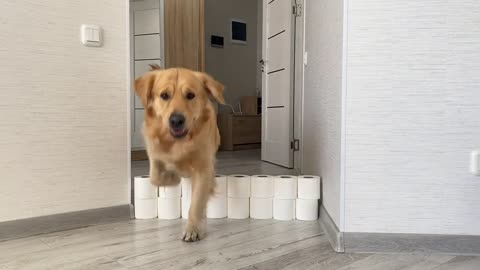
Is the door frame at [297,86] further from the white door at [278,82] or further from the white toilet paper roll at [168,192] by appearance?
the white toilet paper roll at [168,192]

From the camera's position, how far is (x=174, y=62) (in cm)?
470

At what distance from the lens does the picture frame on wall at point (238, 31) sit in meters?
6.91

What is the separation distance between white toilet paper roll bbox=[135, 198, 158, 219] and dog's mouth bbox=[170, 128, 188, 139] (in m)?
0.55

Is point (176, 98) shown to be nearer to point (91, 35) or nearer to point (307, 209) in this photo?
point (91, 35)

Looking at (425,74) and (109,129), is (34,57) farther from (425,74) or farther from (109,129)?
(425,74)

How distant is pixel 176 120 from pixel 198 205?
431 millimetres

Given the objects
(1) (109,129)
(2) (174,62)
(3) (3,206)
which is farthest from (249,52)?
(3) (3,206)

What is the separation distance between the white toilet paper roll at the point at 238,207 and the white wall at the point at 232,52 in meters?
4.59

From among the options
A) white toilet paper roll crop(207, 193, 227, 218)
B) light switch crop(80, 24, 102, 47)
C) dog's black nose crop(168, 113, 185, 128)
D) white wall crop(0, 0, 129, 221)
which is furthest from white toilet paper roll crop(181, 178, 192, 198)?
light switch crop(80, 24, 102, 47)

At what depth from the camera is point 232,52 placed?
22.7ft

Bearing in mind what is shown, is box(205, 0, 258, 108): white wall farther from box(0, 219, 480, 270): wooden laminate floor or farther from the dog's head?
box(0, 219, 480, 270): wooden laminate floor

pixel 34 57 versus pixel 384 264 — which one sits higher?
pixel 34 57

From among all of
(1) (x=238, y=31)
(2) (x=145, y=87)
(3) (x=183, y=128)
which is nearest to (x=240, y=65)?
(1) (x=238, y=31)

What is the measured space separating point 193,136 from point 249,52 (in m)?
5.56
